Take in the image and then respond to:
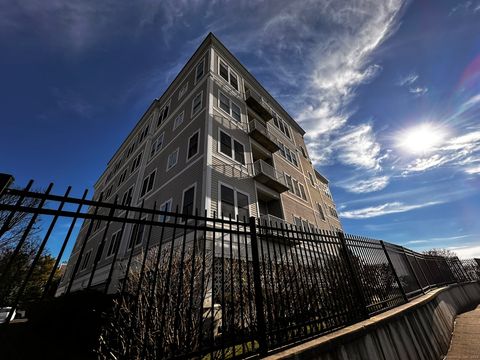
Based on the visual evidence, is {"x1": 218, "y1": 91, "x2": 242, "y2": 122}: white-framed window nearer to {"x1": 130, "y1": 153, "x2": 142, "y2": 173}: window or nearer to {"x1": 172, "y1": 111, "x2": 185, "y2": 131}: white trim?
{"x1": 172, "y1": 111, "x2": 185, "y2": 131}: white trim

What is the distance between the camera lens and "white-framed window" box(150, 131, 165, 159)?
62.6ft

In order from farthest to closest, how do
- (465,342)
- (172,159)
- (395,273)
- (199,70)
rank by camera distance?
(199,70) < (172,159) < (395,273) < (465,342)

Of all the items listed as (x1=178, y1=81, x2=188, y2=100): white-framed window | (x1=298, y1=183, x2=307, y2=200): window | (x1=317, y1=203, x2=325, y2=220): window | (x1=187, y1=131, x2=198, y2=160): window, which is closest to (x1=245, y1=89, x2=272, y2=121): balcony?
(x1=178, y1=81, x2=188, y2=100): white-framed window

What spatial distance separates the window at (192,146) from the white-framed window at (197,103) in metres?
2.34

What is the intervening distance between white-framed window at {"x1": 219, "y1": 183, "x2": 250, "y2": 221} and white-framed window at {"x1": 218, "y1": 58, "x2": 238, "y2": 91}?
35.4 ft

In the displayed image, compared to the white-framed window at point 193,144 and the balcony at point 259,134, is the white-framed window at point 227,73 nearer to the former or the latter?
the balcony at point 259,134

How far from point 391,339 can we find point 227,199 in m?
9.14

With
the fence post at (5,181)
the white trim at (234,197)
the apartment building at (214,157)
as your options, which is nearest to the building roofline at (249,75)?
the apartment building at (214,157)

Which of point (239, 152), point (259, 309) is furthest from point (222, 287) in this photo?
Result: point (239, 152)

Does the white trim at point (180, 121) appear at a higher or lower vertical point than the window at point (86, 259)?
higher

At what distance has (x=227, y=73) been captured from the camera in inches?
759

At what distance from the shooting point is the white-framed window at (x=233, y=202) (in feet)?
39.8

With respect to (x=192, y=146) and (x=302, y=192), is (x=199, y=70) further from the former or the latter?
(x=302, y=192)

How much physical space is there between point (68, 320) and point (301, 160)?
23808 mm
